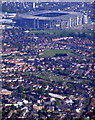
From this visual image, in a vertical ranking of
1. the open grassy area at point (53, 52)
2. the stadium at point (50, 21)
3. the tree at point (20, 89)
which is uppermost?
the tree at point (20, 89)

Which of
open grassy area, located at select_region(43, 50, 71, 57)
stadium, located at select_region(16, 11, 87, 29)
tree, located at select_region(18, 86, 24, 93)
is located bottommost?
stadium, located at select_region(16, 11, 87, 29)

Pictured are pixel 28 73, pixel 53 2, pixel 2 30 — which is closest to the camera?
pixel 28 73

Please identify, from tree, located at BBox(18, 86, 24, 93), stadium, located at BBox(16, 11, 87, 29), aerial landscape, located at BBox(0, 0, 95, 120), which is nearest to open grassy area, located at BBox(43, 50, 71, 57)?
aerial landscape, located at BBox(0, 0, 95, 120)

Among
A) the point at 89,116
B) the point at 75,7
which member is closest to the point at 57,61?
the point at 89,116

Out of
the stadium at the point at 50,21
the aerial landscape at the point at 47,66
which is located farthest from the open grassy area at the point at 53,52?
the stadium at the point at 50,21

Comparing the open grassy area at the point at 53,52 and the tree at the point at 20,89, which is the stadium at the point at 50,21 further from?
the tree at the point at 20,89

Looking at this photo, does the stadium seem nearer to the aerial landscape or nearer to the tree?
the aerial landscape

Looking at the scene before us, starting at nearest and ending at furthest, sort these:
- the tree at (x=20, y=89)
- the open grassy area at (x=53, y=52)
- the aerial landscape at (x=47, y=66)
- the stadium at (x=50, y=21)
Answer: the aerial landscape at (x=47, y=66) < the tree at (x=20, y=89) < the open grassy area at (x=53, y=52) < the stadium at (x=50, y=21)

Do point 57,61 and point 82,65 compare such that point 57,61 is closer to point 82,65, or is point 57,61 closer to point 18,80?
point 82,65

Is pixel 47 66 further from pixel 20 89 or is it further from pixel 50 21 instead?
pixel 50 21
